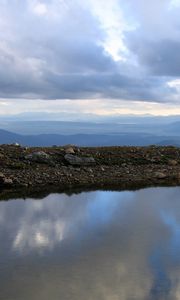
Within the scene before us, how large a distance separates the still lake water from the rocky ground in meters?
5.76

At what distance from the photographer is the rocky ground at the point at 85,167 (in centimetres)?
3934

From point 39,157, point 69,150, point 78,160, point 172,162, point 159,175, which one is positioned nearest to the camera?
point 159,175

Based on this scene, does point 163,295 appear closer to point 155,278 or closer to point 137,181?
point 155,278

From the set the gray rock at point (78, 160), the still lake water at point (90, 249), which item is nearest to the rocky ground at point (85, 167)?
the gray rock at point (78, 160)

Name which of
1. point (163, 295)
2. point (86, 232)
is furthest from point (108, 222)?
point (163, 295)

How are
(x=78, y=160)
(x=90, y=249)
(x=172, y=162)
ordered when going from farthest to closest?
1. (x=172, y=162)
2. (x=78, y=160)
3. (x=90, y=249)

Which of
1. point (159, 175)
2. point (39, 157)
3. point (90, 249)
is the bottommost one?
point (90, 249)

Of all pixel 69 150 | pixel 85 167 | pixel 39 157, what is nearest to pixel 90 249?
pixel 85 167

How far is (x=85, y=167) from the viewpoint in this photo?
42.9m

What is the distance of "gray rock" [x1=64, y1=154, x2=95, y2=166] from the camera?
43.5 m

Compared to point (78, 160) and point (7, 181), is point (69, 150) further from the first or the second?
point (7, 181)

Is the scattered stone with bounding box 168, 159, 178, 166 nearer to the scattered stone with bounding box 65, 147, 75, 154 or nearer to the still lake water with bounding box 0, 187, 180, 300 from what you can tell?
the scattered stone with bounding box 65, 147, 75, 154

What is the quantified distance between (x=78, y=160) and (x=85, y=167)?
4.03 ft

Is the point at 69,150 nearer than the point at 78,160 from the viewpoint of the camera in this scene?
No
